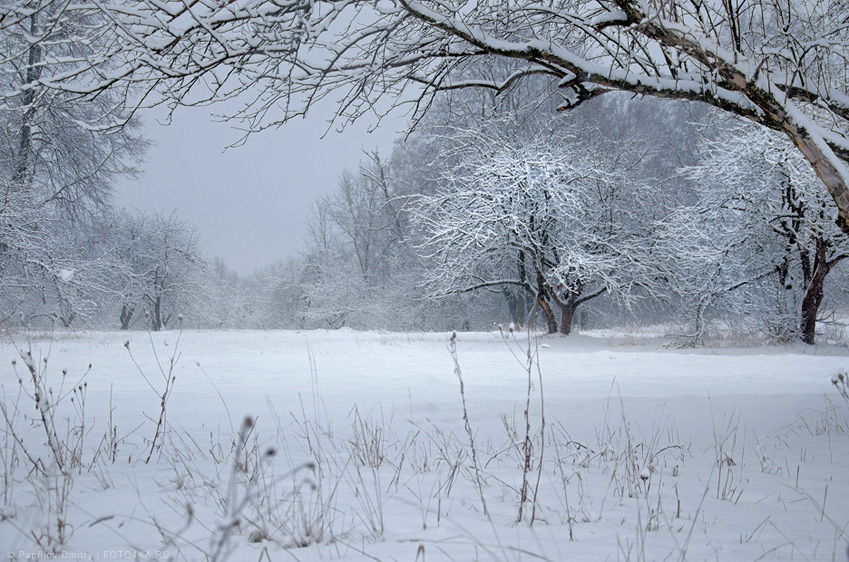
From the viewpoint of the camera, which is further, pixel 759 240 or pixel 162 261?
pixel 162 261

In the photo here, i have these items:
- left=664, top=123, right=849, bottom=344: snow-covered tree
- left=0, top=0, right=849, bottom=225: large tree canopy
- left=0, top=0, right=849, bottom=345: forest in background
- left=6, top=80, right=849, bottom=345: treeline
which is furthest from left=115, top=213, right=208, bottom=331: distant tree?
left=0, top=0, right=849, bottom=225: large tree canopy

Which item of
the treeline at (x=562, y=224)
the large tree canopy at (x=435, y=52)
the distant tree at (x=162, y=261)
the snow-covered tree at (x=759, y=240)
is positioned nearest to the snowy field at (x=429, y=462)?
the treeline at (x=562, y=224)

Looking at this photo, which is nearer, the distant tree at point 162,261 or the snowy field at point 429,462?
the snowy field at point 429,462

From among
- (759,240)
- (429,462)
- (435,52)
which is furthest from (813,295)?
(429,462)

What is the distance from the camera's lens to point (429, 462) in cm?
312

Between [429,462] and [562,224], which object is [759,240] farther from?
[429,462]

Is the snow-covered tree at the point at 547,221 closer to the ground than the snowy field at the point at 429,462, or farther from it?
Answer: farther from it

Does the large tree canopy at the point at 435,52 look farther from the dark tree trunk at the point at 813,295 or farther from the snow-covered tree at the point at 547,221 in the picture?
the snow-covered tree at the point at 547,221

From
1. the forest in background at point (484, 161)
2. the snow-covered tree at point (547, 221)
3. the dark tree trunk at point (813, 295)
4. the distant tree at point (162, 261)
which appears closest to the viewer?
the forest in background at point (484, 161)

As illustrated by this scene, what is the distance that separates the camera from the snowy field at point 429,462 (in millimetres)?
1640

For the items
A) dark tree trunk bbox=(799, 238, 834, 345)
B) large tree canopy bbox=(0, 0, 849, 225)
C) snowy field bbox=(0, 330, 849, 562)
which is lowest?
snowy field bbox=(0, 330, 849, 562)

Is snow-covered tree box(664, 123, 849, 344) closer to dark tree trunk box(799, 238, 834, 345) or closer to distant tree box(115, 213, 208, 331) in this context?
dark tree trunk box(799, 238, 834, 345)

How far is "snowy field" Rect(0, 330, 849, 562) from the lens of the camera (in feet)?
5.38

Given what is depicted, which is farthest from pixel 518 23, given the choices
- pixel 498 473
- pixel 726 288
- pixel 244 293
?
pixel 244 293
